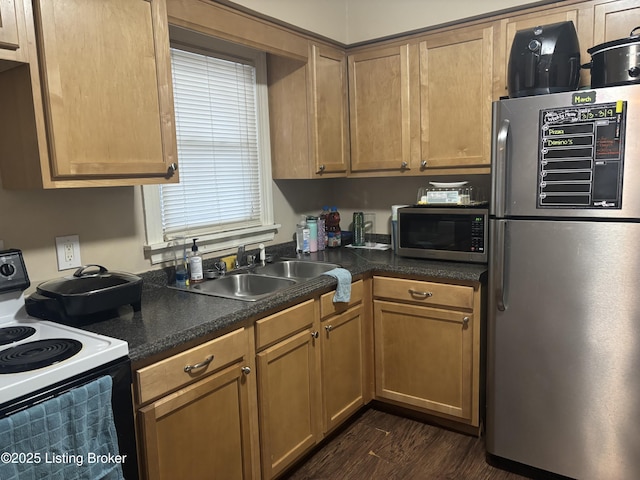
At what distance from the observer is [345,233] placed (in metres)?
3.28

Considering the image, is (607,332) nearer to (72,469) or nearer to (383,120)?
(383,120)

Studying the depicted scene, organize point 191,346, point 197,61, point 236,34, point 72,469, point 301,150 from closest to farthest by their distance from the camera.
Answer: point 72,469 → point 191,346 → point 236,34 → point 197,61 → point 301,150

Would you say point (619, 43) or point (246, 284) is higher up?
point (619, 43)

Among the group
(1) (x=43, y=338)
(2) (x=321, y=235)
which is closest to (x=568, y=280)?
(2) (x=321, y=235)

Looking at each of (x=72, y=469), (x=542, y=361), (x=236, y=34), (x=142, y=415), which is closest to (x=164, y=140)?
(x=236, y=34)

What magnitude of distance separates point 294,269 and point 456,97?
1.32 m

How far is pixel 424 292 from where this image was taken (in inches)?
98.3

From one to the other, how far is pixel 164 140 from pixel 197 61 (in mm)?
803

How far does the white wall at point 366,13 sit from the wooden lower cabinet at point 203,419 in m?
1.67

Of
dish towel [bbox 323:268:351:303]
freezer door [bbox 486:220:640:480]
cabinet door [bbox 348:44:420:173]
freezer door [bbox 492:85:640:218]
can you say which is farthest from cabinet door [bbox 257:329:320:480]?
cabinet door [bbox 348:44:420:173]

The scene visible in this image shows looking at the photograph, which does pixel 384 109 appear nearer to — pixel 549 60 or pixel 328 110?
pixel 328 110

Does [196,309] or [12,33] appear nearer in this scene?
[12,33]

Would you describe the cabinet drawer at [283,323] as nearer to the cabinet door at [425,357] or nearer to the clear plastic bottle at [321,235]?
the cabinet door at [425,357]

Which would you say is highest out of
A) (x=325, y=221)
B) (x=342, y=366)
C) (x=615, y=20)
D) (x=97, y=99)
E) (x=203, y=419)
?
(x=615, y=20)
